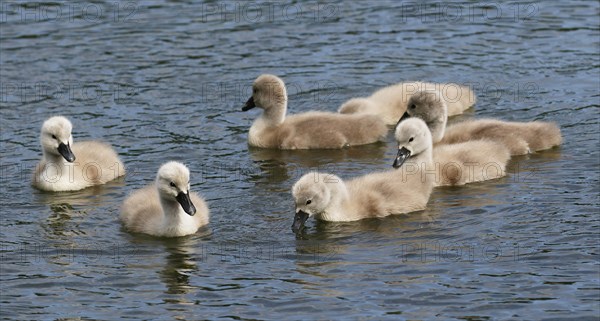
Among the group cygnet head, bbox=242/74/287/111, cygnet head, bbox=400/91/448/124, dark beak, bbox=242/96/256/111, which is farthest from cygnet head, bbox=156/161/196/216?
dark beak, bbox=242/96/256/111

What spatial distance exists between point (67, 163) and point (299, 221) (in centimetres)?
305

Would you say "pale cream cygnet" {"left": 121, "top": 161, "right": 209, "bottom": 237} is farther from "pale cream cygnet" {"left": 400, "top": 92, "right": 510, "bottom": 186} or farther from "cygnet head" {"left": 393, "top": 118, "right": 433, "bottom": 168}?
"pale cream cygnet" {"left": 400, "top": 92, "right": 510, "bottom": 186}

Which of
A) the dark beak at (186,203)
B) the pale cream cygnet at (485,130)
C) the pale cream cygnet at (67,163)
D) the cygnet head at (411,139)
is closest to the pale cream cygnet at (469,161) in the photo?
the pale cream cygnet at (485,130)

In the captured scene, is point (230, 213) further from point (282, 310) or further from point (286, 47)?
point (286, 47)

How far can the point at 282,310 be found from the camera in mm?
10328

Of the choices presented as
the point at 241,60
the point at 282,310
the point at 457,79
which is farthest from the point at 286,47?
the point at 282,310

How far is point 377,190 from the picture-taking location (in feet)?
41.3

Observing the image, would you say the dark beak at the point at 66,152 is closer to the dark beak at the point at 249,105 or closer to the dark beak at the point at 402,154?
the dark beak at the point at 249,105

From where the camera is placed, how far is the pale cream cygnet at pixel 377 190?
12039 mm

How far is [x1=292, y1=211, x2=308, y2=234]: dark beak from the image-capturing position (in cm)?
1195

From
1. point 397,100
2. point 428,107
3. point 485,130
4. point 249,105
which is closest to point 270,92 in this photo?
point 249,105

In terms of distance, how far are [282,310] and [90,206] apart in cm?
357

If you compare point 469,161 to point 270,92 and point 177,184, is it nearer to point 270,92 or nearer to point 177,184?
point 270,92

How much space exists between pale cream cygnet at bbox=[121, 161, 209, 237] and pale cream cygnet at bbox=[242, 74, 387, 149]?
2.63 meters
